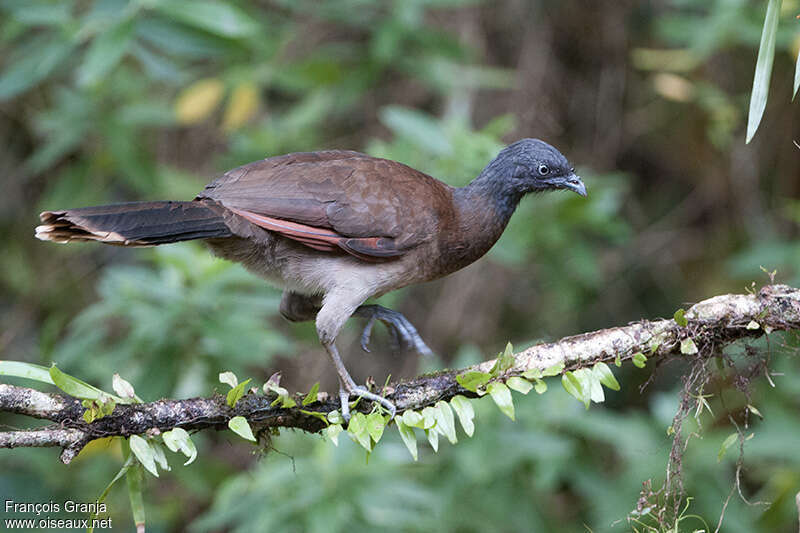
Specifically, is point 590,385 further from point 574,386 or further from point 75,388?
point 75,388

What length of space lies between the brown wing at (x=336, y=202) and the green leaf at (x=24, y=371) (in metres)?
1.06

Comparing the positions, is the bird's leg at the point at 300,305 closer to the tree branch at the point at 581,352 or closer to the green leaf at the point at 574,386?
the tree branch at the point at 581,352

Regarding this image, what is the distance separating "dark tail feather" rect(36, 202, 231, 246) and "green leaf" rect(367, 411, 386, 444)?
102cm

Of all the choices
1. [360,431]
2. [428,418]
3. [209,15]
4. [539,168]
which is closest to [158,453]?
[360,431]

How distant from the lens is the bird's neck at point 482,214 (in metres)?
3.63

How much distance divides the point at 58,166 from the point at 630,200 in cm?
504

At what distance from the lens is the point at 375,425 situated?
263cm

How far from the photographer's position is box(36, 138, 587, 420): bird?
11.0 feet

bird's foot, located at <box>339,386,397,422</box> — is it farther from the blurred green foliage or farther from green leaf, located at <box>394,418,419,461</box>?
the blurred green foliage

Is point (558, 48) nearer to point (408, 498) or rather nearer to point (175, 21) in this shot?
point (175, 21)

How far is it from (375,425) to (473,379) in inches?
13.9

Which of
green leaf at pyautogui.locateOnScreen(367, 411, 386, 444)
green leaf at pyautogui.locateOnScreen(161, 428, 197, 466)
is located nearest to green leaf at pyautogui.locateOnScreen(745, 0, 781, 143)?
green leaf at pyautogui.locateOnScreen(367, 411, 386, 444)

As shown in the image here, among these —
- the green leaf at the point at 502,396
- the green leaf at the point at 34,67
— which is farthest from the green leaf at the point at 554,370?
the green leaf at the point at 34,67

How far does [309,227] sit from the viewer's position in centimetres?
343
